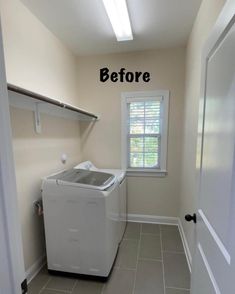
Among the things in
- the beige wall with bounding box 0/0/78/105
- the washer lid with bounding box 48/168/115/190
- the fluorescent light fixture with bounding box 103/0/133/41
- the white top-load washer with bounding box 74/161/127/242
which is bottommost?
the white top-load washer with bounding box 74/161/127/242

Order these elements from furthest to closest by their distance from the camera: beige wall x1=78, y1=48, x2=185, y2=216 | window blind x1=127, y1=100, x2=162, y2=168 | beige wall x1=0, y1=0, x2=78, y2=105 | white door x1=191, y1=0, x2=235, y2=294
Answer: window blind x1=127, y1=100, x2=162, y2=168 < beige wall x1=78, y1=48, x2=185, y2=216 < beige wall x1=0, y1=0, x2=78, y2=105 < white door x1=191, y1=0, x2=235, y2=294

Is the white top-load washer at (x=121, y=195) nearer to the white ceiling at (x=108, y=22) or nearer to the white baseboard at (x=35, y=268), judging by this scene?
the white baseboard at (x=35, y=268)

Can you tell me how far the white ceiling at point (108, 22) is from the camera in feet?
5.72

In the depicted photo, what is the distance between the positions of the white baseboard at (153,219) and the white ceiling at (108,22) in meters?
2.61

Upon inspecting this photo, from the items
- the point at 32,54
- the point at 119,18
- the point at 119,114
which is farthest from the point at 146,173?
the point at 32,54

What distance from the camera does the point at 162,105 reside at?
2.76 metres

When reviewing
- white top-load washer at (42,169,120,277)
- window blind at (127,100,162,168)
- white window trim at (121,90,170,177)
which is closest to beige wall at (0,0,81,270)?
white top-load washer at (42,169,120,277)

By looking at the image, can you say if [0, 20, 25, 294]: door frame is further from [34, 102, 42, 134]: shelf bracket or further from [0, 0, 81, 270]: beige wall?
[34, 102, 42, 134]: shelf bracket

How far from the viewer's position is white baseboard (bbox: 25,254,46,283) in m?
1.79

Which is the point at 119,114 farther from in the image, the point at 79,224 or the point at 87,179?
the point at 79,224

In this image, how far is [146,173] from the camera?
290cm

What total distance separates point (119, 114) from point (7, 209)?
7.95 feet

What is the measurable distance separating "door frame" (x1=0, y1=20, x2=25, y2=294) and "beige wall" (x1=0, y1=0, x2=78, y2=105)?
1.20m

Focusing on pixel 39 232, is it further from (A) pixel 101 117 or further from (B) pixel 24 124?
(A) pixel 101 117
